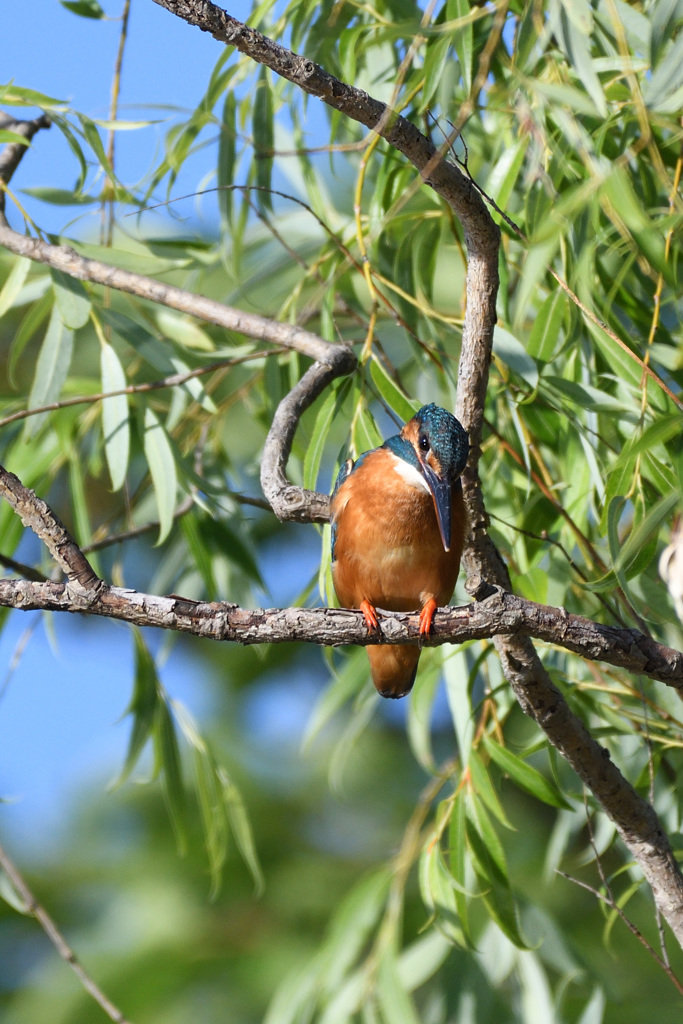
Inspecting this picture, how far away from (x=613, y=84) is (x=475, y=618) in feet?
3.95

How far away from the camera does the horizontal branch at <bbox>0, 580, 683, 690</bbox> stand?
142cm

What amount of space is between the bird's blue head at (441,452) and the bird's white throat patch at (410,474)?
0.24ft

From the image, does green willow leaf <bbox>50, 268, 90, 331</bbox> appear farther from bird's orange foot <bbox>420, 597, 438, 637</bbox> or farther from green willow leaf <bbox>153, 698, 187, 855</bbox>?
bird's orange foot <bbox>420, 597, 438, 637</bbox>

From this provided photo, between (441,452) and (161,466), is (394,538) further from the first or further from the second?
(161,466)

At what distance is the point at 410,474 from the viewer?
6.99 ft

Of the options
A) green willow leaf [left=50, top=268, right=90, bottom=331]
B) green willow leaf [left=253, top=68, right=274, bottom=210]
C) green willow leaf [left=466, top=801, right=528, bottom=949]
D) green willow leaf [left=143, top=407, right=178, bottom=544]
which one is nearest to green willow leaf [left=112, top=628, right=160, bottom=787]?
green willow leaf [left=143, top=407, right=178, bottom=544]

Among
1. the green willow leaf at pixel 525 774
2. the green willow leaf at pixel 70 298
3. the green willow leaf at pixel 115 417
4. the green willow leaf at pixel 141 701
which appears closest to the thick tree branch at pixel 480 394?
the green willow leaf at pixel 525 774

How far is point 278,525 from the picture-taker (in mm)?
4465

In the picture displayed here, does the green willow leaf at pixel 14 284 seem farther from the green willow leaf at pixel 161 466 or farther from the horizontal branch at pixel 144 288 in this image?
the green willow leaf at pixel 161 466

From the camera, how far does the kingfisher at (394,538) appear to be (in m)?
2.07

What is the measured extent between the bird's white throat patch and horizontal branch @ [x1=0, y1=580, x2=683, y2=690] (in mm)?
630

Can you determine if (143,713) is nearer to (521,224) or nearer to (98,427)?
(98,427)

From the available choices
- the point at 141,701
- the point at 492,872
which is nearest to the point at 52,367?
the point at 141,701

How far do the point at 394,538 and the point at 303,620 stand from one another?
2.33 ft
